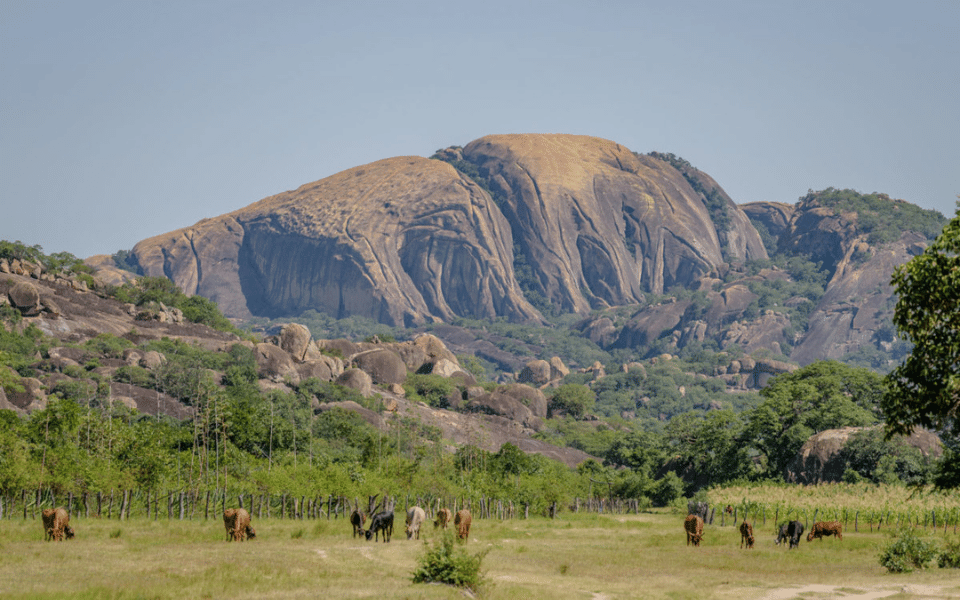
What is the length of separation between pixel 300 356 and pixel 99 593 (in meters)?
148

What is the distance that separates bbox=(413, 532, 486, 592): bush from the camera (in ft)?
93.0

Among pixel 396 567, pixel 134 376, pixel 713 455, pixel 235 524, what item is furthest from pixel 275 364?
pixel 396 567

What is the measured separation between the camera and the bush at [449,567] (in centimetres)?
2834

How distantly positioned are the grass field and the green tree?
46.4m

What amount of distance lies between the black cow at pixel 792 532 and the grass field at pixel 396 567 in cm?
80

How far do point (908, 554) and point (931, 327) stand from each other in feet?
44.7

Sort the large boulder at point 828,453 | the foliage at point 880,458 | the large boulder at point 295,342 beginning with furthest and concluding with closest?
1. the large boulder at point 295,342
2. the large boulder at point 828,453
3. the foliage at point 880,458

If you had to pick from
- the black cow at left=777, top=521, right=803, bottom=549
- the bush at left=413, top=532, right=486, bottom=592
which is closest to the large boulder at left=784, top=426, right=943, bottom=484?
the black cow at left=777, top=521, right=803, bottom=549

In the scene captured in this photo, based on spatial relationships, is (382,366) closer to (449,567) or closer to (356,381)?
(356,381)

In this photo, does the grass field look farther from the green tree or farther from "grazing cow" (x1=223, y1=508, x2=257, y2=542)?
the green tree

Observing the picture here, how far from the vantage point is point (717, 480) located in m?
104

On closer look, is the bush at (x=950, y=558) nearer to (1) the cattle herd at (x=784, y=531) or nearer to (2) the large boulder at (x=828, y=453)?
(1) the cattle herd at (x=784, y=531)

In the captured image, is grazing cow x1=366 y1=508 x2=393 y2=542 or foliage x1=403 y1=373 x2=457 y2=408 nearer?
grazing cow x1=366 y1=508 x2=393 y2=542

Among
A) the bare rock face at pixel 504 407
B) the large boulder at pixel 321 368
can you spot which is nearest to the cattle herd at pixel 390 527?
the large boulder at pixel 321 368
